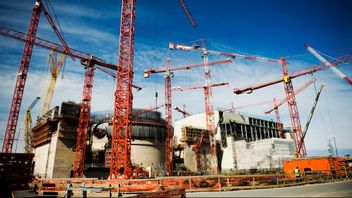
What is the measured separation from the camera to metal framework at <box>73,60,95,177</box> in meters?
41.3

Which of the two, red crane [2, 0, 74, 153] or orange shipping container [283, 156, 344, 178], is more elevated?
red crane [2, 0, 74, 153]

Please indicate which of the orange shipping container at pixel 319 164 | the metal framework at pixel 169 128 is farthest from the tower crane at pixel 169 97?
the orange shipping container at pixel 319 164

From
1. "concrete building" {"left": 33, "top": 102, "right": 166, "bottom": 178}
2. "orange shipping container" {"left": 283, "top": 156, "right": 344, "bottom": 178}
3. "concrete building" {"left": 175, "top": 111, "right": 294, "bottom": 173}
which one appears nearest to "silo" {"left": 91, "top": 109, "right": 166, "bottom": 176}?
"concrete building" {"left": 33, "top": 102, "right": 166, "bottom": 178}

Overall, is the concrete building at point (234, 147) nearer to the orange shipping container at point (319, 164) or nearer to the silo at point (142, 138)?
the silo at point (142, 138)

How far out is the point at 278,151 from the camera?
2317 inches

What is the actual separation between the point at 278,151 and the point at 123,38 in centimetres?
5068

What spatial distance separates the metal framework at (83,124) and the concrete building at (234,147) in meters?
26.6

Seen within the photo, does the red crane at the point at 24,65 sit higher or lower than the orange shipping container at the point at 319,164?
higher

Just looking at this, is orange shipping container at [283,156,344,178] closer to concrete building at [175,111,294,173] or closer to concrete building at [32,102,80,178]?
concrete building at [175,111,294,173]

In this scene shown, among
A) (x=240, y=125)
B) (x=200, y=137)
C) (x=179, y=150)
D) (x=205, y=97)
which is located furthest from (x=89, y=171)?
(x=240, y=125)

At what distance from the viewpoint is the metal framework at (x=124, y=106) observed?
29500 mm

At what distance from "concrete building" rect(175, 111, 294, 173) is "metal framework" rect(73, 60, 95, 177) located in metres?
26.6

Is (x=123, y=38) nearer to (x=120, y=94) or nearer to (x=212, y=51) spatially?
(x=120, y=94)

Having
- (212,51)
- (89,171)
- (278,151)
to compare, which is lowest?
(89,171)
